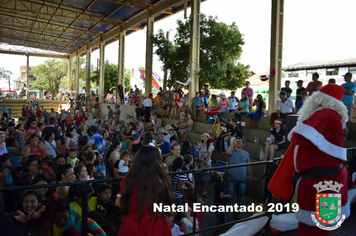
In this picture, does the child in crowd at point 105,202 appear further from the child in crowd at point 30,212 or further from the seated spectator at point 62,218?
the child in crowd at point 30,212

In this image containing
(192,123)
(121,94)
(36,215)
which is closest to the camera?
(36,215)

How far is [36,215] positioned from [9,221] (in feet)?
7.40

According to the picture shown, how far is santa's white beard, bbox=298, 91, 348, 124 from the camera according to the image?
8.25 ft

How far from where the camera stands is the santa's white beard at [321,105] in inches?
99.0

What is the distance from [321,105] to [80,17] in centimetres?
2129

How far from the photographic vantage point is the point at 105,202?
3.69 m

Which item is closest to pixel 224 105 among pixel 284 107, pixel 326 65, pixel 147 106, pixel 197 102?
pixel 197 102

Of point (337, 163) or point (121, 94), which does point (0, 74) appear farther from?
point (337, 163)

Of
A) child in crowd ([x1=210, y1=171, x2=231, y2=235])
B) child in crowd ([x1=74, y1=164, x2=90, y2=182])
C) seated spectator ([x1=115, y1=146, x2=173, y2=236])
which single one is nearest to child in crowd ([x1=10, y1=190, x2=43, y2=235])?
child in crowd ([x1=74, y1=164, x2=90, y2=182])

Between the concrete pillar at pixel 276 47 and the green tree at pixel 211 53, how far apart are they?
4942 millimetres

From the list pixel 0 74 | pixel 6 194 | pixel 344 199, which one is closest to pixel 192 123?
pixel 6 194

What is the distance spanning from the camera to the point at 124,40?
72.1 ft

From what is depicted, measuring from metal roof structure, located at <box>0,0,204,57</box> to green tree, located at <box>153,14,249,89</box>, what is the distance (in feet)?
5.81

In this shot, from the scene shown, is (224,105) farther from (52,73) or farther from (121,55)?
(52,73)
